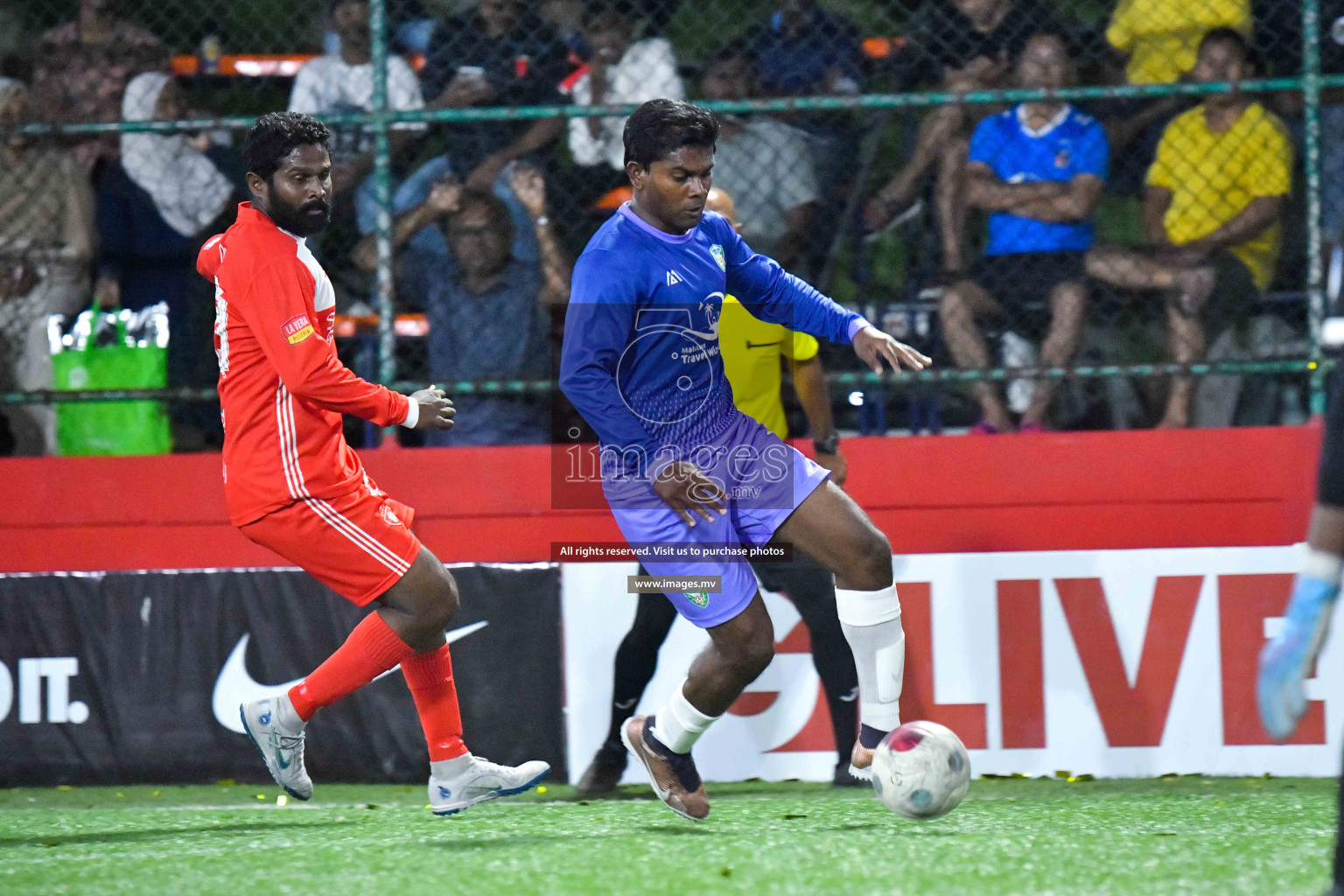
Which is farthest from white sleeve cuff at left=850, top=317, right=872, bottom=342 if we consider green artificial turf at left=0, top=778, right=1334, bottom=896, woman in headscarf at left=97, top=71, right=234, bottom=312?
woman in headscarf at left=97, top=71, right=234, bottom=312

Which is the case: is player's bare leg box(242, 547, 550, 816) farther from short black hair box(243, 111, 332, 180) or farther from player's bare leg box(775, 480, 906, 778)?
short black hair box(243, 111, 332, 180)

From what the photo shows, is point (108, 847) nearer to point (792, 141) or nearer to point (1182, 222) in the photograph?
point (792, 141)

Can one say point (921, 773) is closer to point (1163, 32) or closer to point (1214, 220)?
point (1214, 220)

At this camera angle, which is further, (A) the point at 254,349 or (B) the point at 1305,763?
(B) the point at 1305,763

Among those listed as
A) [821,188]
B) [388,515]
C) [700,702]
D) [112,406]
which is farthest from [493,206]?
[700,702]

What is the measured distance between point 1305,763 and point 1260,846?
1.76m

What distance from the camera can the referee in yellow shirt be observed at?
5715mm

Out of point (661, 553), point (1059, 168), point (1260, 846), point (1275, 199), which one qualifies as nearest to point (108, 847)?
point (661, 553)

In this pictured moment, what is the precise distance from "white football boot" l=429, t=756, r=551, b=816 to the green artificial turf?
88mm

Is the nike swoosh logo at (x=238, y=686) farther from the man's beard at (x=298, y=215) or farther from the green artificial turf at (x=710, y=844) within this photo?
the man's beard at (x=298, y=215)

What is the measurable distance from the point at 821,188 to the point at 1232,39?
177 centimetres

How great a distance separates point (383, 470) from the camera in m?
6.55

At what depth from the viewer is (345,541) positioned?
4719 mm

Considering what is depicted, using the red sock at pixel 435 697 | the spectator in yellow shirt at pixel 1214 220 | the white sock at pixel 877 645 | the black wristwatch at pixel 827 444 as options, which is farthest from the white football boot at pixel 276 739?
the spectator in yellow shirt at pixel 1214 220
